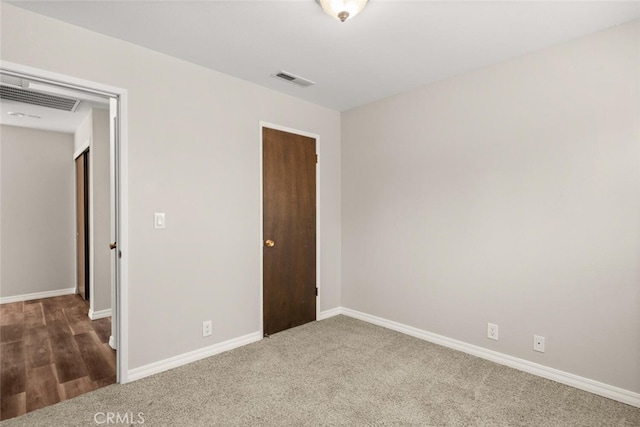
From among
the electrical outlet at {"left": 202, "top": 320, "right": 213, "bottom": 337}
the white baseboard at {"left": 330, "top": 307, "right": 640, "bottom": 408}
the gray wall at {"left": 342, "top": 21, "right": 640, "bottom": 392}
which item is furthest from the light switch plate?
the white baseboard at {"left": 330, "top": 307, "right": 640, "bottom": 408}

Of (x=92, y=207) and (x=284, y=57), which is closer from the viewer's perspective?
(x=284, y=57)

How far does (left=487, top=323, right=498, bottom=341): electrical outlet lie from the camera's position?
2769 millimetres

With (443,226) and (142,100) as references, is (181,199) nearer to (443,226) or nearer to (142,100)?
(142,100)

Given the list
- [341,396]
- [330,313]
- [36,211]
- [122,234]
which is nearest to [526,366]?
[341,396]

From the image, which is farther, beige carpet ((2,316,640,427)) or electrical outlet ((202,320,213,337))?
electrical outlet ((202,320,213,337))

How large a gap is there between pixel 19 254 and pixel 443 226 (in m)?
5.73

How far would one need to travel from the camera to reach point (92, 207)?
157 inches

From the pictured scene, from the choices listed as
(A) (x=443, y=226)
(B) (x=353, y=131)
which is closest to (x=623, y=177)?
(A) (x=443, y=226)

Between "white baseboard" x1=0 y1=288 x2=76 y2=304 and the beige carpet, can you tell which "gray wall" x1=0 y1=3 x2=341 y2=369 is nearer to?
the beige carpet

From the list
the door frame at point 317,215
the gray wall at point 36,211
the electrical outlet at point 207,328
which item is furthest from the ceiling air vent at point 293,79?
the gray wall at point 36,211
